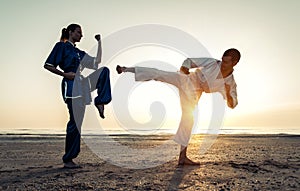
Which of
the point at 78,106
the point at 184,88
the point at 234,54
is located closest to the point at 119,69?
the point at 78,106

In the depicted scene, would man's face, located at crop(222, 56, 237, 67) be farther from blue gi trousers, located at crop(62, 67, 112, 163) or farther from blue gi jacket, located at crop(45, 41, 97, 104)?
blue gi jacket, located at crop(45, 41, 97, 104)

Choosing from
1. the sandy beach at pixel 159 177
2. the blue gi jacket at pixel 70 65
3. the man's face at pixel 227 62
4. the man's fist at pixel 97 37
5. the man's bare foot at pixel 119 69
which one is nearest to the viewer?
the sandy beach at pixel 159 177

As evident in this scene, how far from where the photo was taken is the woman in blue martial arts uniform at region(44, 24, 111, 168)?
646 centimetres

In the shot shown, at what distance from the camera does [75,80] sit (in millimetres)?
6512

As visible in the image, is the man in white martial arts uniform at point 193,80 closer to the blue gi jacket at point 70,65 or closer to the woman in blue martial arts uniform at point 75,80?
the woman in blue martial arts uniform at point 75,80

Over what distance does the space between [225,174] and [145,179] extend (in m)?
1.27

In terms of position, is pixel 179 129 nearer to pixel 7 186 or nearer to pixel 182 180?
pixel 182 180

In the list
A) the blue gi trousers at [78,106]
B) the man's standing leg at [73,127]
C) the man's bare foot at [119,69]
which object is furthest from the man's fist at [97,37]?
the man's standing leg at [73,127]

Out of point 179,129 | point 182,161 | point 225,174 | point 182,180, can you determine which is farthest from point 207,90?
point 182,180

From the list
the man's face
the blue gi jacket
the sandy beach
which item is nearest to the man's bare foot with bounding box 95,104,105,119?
the blue gi jacket

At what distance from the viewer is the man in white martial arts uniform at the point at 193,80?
6.70 metres

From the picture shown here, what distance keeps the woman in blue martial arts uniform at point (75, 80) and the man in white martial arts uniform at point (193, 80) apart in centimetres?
51

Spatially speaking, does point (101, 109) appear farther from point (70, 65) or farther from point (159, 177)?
point (159, 177)

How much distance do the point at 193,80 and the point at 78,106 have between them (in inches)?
81.2
